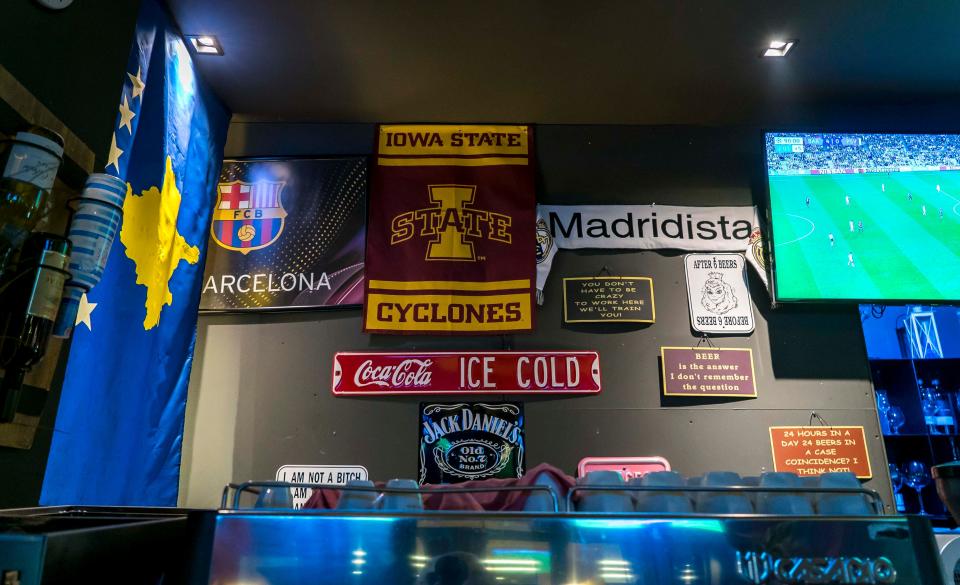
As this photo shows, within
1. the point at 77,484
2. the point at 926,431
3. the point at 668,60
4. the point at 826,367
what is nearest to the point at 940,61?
the point at 668,60

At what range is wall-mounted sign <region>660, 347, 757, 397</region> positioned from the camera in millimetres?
3609

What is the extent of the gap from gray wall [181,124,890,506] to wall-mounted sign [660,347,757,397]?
60mm

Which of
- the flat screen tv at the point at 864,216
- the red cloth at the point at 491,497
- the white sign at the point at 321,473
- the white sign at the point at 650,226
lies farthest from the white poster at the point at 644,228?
the red cloth at the point at 491,497

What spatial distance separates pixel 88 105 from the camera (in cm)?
213

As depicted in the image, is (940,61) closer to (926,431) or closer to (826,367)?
(826,367)

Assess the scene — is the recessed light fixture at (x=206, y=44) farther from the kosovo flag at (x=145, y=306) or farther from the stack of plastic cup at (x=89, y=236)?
the stack of plastic cup at (x=89, y=236)

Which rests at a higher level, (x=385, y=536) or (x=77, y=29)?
(x=77, y=29)

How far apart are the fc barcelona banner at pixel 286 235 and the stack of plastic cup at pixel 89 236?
190 cm

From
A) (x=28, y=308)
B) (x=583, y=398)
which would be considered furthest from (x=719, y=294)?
(x=28, y=308)

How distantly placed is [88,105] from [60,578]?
178cm

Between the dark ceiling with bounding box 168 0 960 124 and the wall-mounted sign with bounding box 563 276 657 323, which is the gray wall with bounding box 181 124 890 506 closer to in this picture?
the wall-mounted sign with bounding box 563 276 657 323

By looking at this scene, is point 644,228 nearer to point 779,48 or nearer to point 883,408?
point 779,48

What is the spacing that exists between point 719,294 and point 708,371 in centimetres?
49

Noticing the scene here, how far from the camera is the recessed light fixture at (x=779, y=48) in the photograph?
11.0ft
